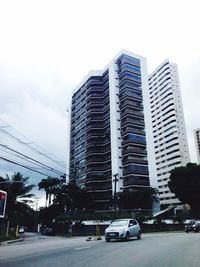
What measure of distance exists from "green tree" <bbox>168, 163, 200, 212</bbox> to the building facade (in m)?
19.6

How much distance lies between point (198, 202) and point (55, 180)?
39.6 metres

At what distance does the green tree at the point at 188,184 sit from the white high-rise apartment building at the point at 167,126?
41512 millimetres

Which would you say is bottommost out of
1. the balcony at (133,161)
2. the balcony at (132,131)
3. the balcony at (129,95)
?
the balcony at (133,161)

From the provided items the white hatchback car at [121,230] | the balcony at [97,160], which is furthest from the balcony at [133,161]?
the white hatchback car at [121,230]

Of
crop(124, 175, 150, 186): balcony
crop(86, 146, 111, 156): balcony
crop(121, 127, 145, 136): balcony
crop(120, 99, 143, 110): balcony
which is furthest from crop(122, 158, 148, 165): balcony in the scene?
crop(120, 99, 143, 110): balcony

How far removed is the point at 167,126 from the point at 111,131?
3389 centimetres

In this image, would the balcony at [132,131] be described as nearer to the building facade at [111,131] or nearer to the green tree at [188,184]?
the building facade at [111,131]

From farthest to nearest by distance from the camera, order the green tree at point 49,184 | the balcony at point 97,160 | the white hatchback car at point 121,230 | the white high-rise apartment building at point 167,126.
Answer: the white high-rise apartment building at point 167,126 → the balcony at point 97,160 → the green tree at point 49,184 → the white hatchback car at point 121,230

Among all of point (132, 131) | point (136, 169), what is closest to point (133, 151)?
point (136, 169)

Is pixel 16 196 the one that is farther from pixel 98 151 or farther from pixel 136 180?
pixel 98 151

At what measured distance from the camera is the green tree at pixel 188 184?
57.5 meters

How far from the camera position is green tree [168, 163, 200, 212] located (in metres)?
57.5

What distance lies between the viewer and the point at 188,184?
58.1m

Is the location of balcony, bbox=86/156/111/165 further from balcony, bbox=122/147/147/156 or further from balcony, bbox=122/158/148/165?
balcony, bbox=122/158/148/165
